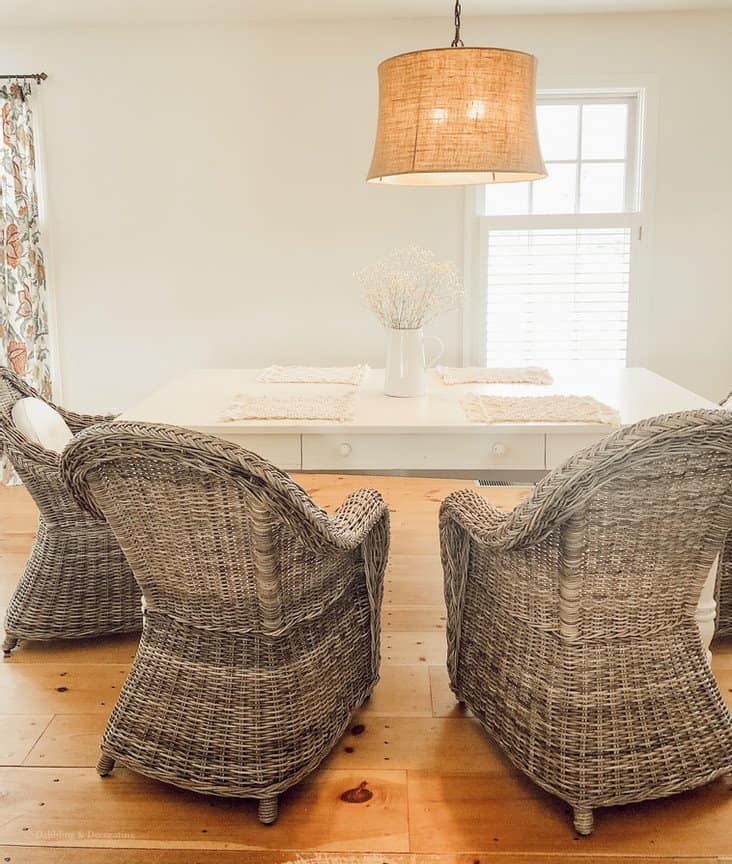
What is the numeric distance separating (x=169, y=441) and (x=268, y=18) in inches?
132

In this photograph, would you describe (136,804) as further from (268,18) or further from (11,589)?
(268,18)

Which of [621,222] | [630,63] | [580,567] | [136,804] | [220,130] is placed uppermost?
[630,63]

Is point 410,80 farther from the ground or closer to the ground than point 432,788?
farther from the ground

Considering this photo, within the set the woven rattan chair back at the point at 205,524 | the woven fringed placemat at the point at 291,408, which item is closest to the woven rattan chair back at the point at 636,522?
the woven rattan chair back at the point at 205,524

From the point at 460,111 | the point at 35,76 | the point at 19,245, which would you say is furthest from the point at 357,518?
the point at 35,76

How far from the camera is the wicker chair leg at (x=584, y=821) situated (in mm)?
1869

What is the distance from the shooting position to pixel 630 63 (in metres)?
4.40

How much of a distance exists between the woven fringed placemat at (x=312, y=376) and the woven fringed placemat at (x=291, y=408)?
0.29m

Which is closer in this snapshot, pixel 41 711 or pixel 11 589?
pixel 41 711

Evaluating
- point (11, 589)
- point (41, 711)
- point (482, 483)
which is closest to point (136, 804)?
point (41, 711)

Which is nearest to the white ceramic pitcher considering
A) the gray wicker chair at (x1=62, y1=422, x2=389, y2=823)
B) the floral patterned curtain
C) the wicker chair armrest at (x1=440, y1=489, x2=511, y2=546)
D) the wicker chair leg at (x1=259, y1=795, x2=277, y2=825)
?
the wicker chair armrest at (x1=440, y1=489, x2=511, y2=546)

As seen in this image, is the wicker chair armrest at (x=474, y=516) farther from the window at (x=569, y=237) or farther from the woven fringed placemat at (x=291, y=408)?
the window at (x=569, y=237)

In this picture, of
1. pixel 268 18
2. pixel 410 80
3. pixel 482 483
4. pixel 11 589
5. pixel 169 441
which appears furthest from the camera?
pixel 482 483

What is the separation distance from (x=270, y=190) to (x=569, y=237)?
1529mm
